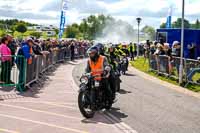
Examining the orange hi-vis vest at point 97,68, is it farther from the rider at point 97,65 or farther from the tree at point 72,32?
the tree at point 72,32

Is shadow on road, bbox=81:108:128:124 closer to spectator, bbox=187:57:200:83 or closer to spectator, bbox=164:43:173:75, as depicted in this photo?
spectator, bbox=187:57:200:83

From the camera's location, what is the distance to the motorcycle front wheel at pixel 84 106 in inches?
407

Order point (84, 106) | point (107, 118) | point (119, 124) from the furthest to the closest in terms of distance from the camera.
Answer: point (107, 118) → point (84, 106) → point (119, 124)

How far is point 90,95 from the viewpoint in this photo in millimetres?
10609

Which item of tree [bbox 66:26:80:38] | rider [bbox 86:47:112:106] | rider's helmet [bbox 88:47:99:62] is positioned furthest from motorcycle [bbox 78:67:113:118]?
tree [bbox 66:26:80:38]

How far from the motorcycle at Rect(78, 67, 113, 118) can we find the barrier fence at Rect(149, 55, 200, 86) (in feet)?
26.0

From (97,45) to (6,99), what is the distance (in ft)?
11.5

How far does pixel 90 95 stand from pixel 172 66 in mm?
11001

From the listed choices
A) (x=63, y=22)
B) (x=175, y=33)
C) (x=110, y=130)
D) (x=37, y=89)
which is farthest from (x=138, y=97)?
(x=63, y=22)

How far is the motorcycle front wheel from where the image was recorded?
10344 millimetres

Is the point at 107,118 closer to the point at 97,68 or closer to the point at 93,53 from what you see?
the point at 97,68

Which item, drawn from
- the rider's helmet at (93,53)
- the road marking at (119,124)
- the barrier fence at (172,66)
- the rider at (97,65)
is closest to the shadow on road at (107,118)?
the road marking at (119,124)

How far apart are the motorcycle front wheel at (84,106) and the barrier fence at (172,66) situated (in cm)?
858

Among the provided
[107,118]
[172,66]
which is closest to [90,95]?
[107,118]
